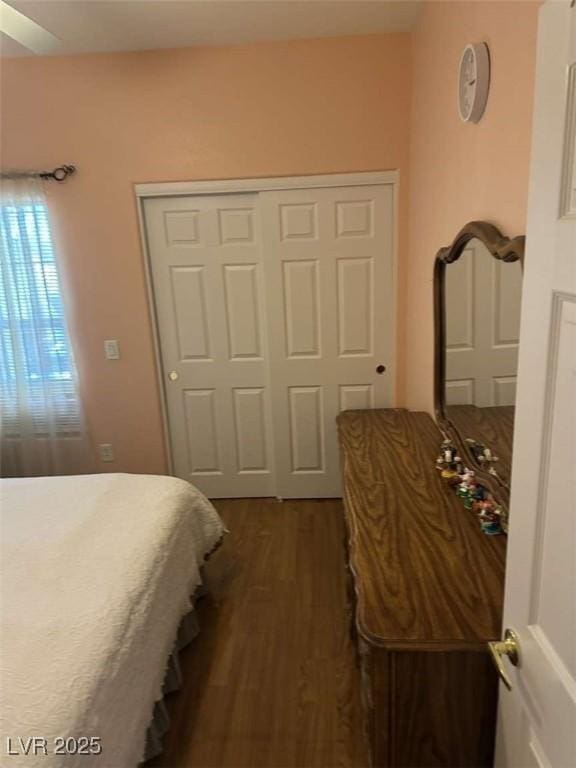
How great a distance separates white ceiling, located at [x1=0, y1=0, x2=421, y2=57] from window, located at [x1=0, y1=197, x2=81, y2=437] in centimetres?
96

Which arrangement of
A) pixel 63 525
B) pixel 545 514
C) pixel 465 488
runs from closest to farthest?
pixel 545 514
pixel 465 488
pixel 63 525

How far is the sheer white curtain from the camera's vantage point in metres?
3.02

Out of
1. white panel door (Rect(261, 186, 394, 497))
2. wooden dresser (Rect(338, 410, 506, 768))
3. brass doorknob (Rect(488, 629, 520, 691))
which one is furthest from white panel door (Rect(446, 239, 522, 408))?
white panel door (Rect(261, 186, 394, 497))

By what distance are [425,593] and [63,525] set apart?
53.9 inches

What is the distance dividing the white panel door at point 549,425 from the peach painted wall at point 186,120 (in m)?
2.27

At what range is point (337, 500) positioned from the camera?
3.41 meters

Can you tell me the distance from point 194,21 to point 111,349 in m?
1.89

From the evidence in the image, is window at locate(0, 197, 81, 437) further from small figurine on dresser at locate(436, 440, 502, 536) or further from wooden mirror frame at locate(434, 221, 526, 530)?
small figurine on dresser at locate(436, 440, 502, 536)

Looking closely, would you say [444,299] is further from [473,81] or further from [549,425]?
[549,425]

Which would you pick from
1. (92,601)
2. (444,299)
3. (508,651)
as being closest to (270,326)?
(444,299)

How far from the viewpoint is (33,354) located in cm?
320

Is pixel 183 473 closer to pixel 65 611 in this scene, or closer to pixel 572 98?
pixel 65 611

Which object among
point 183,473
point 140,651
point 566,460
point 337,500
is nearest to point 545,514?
point 566,460

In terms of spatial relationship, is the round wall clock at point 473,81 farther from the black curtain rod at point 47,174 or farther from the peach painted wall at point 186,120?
the black curtain rod at point 47,174
